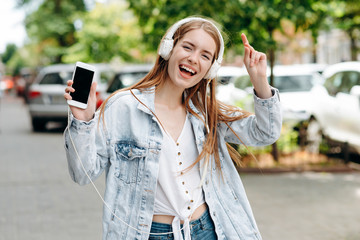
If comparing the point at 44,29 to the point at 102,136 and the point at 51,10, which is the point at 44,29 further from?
the point at 102,136

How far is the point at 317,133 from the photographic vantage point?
9867mm

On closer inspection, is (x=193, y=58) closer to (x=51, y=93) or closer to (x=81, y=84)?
(x=81, y=84)

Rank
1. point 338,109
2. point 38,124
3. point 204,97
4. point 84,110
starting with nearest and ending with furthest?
point 84,110 < point 204,97 < point 338,109 < point 38,124

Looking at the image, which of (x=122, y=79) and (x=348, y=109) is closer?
(x=348, y=109)

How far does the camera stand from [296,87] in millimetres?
12273

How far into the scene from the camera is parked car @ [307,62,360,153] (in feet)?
29.2

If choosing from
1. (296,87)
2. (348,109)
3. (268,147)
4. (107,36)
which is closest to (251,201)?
(268,147)

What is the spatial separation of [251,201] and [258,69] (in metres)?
4.55

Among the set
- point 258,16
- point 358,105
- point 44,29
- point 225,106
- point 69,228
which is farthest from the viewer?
point 44,29

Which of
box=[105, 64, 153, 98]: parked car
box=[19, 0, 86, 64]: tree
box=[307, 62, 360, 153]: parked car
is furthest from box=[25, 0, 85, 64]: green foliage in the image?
box=[307, 62, 360, 153]: parked car

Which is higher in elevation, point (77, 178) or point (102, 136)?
point (102, 136)

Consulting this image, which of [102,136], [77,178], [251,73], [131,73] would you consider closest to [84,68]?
[102,136]

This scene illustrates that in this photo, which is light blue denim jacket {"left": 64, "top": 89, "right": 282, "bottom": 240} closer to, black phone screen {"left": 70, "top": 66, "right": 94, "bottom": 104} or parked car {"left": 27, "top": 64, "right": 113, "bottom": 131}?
black phone screen {"left": 70, "top": 66, "right": 94, "bottom": 104}

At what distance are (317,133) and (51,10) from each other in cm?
3086
